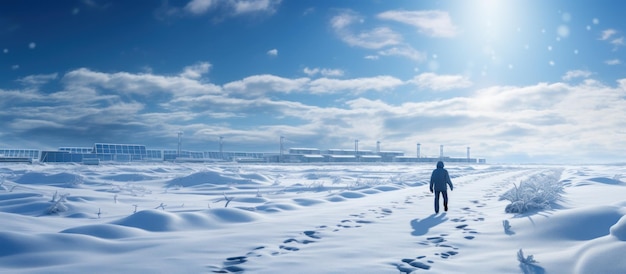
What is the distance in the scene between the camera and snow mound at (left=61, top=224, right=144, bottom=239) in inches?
288

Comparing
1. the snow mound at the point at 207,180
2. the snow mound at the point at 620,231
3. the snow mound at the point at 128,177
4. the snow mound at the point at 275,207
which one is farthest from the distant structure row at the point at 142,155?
the snow mound at the point at 620,231

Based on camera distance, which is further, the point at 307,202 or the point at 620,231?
the point at 307,202

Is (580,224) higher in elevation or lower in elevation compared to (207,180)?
higher

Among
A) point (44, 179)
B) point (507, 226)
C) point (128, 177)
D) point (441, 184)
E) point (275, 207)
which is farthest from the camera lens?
point (128, 177)

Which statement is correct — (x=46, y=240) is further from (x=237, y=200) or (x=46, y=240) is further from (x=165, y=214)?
(x=237, y=200)

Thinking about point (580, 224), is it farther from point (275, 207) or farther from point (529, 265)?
point (275, 207)

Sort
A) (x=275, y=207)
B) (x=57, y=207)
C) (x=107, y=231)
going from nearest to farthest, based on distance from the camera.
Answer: (x=107, y=231) → (x=57, y=207) → (x=275, y=207)

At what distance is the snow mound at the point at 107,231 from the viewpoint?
7312mm

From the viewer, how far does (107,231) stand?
744 centimetres

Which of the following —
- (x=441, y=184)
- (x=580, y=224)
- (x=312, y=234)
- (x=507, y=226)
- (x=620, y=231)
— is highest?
(x=441, y=184)

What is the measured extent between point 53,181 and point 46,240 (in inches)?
745

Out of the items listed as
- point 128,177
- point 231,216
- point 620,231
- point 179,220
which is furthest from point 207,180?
point 620,231

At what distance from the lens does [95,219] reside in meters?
10.0

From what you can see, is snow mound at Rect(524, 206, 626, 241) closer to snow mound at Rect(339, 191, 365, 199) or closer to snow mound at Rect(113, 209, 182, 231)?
snow mound at Rect(113, 209, 182, 231)
